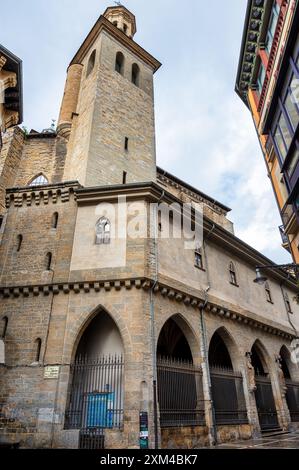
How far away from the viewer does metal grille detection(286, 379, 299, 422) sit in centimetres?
1786

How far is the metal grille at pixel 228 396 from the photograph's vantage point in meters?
13.1

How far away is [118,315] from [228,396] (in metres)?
6.13

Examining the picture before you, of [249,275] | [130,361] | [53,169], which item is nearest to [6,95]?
[53,169]

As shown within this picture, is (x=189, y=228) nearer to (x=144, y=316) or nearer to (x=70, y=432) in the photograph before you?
(x=144, y=316)

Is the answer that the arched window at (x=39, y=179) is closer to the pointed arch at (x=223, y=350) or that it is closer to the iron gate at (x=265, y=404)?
the pointed arch at (x=223, y=350)

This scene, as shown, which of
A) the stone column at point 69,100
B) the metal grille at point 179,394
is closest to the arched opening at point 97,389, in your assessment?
the metal grille at point 179,394

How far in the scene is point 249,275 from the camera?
1873 cm

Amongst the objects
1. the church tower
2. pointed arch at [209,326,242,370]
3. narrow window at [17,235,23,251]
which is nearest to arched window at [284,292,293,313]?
pointed arch at [209,326,242,370]

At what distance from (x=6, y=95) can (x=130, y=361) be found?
12.9 metres

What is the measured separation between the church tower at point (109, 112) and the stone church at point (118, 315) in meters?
0.13

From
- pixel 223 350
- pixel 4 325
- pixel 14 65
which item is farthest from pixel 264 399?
pixel 14 65

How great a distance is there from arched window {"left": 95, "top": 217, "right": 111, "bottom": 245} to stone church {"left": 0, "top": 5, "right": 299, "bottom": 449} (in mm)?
77

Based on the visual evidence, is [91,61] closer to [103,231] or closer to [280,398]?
[103,231]
